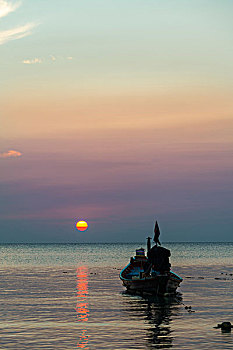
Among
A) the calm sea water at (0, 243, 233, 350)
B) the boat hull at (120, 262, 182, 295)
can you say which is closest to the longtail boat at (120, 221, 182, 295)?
the boat hull at (120, 262, 182, 295)

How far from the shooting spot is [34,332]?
113ft

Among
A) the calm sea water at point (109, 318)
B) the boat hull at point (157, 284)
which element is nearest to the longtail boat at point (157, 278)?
the boat hull at point (157, 284)

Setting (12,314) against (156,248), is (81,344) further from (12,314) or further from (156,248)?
(156,248)

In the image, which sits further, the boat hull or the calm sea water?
the boat hull

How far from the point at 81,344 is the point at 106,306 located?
16946mm

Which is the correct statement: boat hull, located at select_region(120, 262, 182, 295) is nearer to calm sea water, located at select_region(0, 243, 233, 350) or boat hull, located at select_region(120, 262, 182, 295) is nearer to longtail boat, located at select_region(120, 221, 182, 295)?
longtail boat, located at select_region(120, 221, 182, 295)

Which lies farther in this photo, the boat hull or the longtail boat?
the longtail boat

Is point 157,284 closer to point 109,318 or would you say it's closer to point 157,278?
point 157,278

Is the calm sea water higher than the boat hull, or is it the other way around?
the boat hull

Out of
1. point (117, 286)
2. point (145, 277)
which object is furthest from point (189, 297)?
point (117, 286)

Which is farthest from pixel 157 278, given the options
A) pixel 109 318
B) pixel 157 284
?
pixel 109 318

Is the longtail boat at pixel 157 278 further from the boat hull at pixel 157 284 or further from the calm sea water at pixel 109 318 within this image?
the calm sea water at pixel 109 318

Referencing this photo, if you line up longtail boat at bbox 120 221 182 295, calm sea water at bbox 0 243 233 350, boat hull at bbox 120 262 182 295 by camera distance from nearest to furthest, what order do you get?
1. calm sea water at bbox 0 243 233 350
2. boat hull at bbox 120 262 182 295
3. longtail boat at bbox 120 221 182 295

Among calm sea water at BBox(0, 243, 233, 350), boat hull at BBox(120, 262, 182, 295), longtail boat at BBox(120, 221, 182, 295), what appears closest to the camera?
calm sea water at BBox(0, 243, 233, 350)
